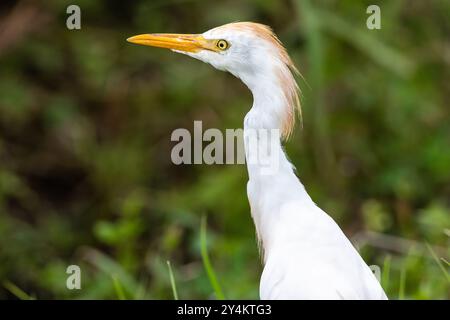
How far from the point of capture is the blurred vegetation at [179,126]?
3.88 metres

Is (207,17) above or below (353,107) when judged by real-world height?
above

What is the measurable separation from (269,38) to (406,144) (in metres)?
2.16

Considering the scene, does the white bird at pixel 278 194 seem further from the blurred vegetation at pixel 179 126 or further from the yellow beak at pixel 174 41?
the blurred vegetation at pixel 179 126

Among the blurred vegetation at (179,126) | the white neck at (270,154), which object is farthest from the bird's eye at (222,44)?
the blurred vegetation at (179,126)

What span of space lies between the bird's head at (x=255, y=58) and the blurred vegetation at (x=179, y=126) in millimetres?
1318

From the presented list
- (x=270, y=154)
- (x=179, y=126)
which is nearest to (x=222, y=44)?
(x=270, y=154)

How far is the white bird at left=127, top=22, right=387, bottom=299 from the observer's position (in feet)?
6.37

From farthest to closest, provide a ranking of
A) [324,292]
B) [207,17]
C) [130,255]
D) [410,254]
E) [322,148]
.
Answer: [207,17]
[322,148]
[130,255]
[410,254]
[324,292]

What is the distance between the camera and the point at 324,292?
1879 mm

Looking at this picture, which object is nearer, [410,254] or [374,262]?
[410,254]

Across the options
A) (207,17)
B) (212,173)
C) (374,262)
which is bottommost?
(374,262)

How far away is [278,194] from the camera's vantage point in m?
2.10

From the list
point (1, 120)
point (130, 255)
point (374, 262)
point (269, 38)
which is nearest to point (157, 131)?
point (1, 120)

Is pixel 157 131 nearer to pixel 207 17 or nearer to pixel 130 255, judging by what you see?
pixel 207 17
